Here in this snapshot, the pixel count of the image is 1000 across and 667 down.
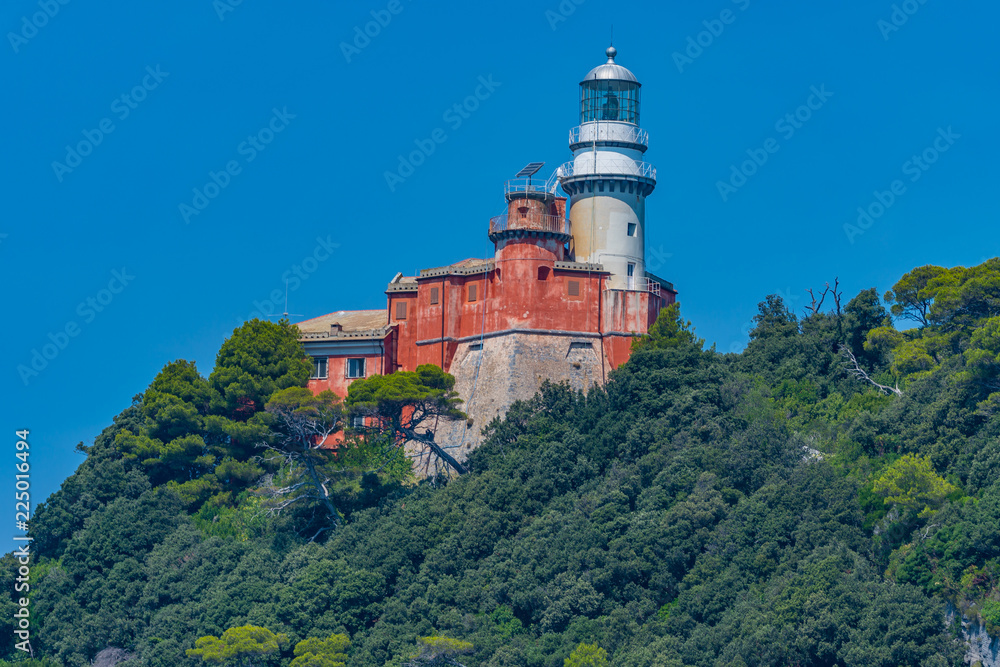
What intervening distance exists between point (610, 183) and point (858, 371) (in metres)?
11.9

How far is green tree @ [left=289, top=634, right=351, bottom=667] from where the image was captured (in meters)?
56.0

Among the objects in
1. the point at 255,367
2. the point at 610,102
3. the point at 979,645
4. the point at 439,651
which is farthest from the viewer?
the point at 610,102

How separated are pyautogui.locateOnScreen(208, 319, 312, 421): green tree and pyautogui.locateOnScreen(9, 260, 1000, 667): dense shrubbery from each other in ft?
0.33

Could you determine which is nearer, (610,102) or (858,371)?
(858,371)

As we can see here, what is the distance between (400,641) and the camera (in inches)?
2219

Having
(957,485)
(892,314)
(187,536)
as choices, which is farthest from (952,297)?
(187,536)

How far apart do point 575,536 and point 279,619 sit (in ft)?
33.4

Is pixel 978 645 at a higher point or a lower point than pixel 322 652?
lower

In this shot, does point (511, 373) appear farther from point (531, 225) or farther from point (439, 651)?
point (439, 651)

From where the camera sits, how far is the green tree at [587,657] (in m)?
52.0

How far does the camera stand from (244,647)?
5647 centimetres

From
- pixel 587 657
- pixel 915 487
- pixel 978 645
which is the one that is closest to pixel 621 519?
pixel 587 657

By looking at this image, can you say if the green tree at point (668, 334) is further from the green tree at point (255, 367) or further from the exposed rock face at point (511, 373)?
the green tree at point (255, 367)

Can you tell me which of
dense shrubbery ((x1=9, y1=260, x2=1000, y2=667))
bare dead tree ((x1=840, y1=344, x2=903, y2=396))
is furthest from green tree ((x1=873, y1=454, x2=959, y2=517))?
bare dead tree ((x1=840, y1=344, x2=903, y2=396))
